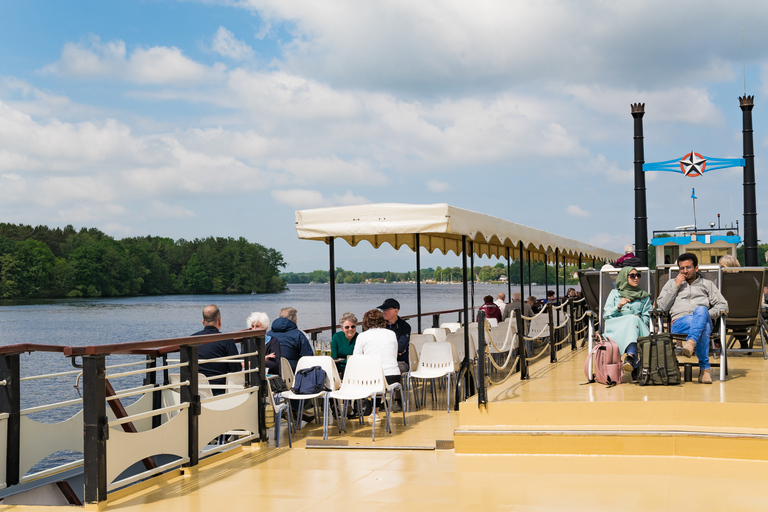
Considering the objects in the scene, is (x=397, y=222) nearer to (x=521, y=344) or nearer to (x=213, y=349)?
(x=521, y=344)

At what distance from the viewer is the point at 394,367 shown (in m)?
7.50

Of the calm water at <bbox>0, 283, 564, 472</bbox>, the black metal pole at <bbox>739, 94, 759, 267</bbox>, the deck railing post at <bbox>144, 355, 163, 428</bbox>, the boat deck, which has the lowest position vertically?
the calm water at <bbox>0, 283, 564, 472</bbox>

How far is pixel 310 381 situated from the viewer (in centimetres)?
693

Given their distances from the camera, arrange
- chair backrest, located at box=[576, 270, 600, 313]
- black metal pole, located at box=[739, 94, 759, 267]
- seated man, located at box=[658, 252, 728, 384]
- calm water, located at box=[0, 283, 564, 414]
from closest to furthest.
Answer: seated man, located at box=[658, 252, 728, 384] → chair backrest, located at box=[576, 270, 600, 313] → black metal pole, located at box=[739, 94, 759, 267] → calm water, located at box=[0, 283, 564, 414]

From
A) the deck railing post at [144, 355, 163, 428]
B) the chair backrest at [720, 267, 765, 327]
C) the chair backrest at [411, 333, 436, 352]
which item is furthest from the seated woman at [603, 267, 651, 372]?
the deck railing post at [144, 355, 163, 428]

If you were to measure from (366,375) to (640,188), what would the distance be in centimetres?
1227

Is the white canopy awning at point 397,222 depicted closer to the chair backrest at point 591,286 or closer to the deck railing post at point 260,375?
the chair backrest at point 591,286

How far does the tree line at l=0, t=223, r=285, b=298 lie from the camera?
8844cm

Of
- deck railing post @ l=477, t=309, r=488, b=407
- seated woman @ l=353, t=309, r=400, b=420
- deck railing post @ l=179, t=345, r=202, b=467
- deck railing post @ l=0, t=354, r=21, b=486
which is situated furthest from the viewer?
seated woman @ l=353, t=309, r=400, b=420

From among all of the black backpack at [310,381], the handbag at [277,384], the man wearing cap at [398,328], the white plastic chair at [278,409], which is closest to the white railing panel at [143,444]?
the white plastic chair at [278,409]

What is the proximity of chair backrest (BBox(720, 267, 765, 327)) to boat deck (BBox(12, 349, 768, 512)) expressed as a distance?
1.58 metres

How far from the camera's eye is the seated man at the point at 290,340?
7648 millimetres

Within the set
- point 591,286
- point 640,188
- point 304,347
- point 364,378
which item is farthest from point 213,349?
point 640,188

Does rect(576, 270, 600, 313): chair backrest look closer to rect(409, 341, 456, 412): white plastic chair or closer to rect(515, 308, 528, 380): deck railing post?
rect(515, 308, 528, 380): deck railing post
